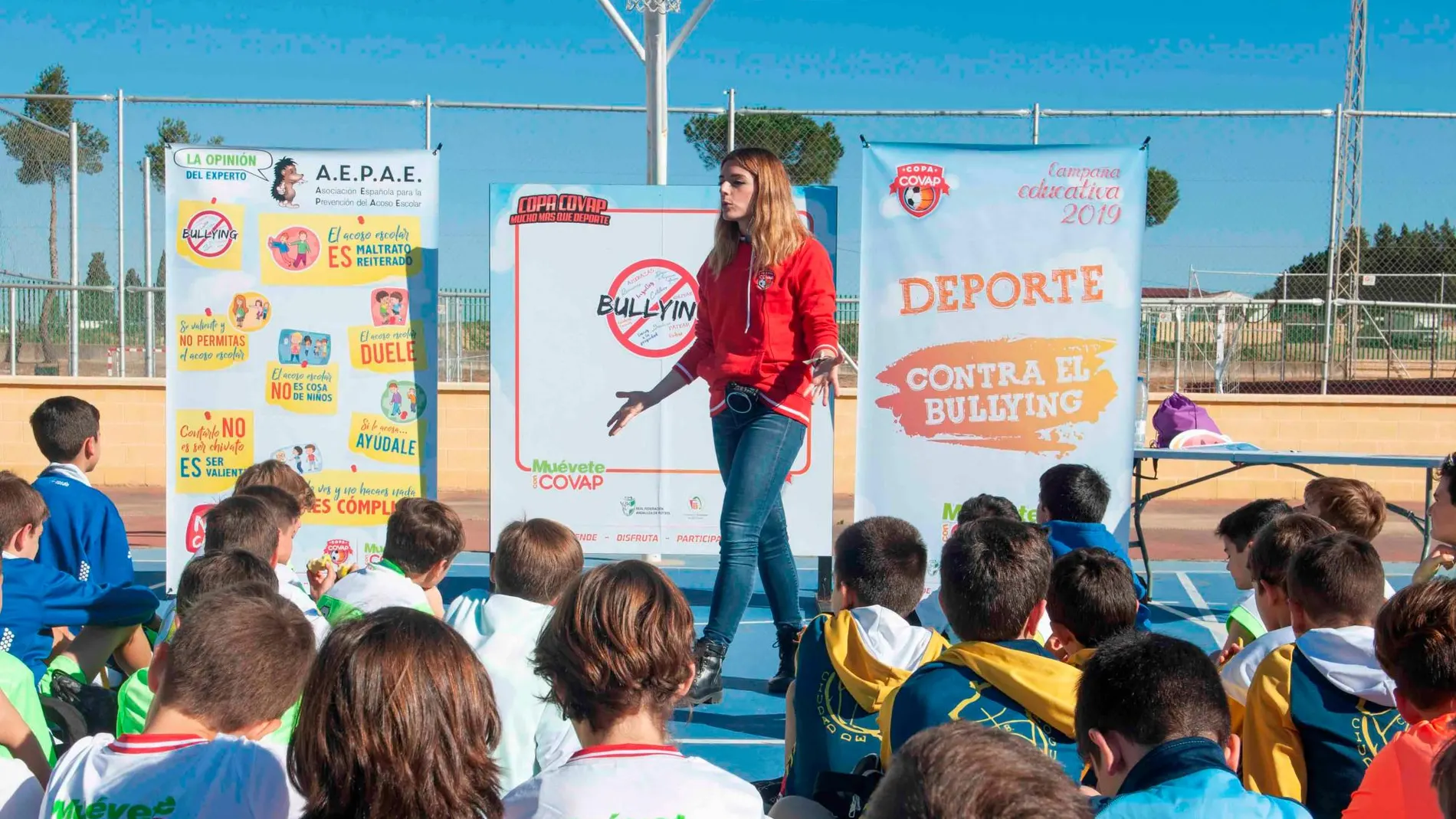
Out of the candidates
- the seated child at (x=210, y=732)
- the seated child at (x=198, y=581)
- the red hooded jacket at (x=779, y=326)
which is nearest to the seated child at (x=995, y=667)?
the seated child at (x=210, y=732)

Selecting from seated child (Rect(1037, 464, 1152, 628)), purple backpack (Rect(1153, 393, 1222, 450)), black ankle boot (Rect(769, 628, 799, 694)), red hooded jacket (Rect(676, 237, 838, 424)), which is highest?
red hooded jacket (Rect(676, 237, 838, 424))

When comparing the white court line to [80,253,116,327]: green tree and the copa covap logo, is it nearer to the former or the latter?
the copa covap logo

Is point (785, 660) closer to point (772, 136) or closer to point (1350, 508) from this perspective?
point (1350, 508)

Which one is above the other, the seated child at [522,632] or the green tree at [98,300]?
the green tree at [98,300]

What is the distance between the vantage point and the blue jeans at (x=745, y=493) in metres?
4.55

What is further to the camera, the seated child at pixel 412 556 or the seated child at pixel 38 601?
the seated child at pixel 412 556

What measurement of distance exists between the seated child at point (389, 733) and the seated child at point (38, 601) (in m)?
1.83

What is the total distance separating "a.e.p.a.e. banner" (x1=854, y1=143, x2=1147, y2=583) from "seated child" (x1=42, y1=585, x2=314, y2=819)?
414 centimetres

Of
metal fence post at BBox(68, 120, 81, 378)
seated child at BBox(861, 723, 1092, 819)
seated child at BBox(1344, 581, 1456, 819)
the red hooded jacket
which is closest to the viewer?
seated child at BBox(861, 723, 1092, 819)

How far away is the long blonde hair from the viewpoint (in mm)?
4578

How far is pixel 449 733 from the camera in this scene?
167cm

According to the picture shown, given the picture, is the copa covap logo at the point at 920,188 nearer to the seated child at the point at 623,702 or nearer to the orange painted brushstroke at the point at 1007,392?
the orange painted brushstroke at the point at 1007,392

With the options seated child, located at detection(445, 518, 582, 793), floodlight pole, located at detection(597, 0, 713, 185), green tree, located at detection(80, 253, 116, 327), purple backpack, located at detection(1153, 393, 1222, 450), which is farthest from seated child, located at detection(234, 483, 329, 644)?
green tree, located at detection(80, 253, 116, 327)

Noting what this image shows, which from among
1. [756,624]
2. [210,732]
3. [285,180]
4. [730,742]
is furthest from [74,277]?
[210,732]
